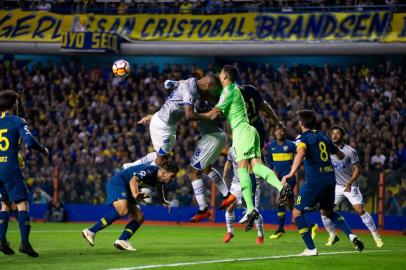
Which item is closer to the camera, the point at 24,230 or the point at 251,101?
the point at 24,230

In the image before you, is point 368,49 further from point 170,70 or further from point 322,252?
point 322,252

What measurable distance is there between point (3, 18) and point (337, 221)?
2323 cm

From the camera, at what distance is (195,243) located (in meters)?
16.3

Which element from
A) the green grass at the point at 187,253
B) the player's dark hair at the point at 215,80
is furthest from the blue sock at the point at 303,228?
the player's dark hair at the point at 215,80

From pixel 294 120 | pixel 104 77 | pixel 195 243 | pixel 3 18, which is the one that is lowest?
pixel 195 243

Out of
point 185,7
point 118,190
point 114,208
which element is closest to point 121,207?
point 114,208

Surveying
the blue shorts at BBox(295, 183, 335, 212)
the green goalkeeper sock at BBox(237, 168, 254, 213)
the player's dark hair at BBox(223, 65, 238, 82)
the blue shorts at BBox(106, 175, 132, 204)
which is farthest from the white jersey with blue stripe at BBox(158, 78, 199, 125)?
the blue shorts at BBox(295, 183, 335, 212)

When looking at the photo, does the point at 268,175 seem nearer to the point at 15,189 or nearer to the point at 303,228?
the point at 303,228

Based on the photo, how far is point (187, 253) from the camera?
13672 millimetres

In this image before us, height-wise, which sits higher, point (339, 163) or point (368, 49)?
point (368, 49)

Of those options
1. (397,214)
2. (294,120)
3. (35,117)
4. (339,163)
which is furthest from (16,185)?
(35,117)

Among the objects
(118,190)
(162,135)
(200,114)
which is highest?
(200,114)

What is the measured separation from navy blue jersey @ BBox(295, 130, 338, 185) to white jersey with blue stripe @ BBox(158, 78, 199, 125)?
2187 mm

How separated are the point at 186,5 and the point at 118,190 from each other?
2008cm
